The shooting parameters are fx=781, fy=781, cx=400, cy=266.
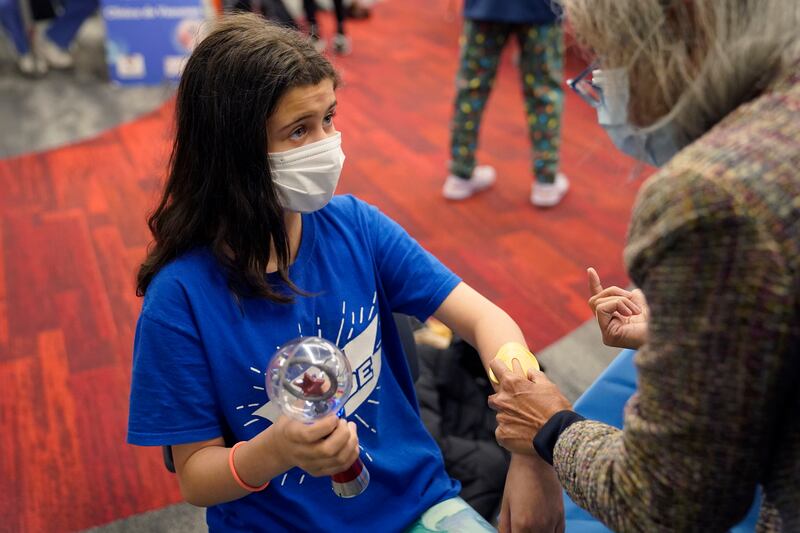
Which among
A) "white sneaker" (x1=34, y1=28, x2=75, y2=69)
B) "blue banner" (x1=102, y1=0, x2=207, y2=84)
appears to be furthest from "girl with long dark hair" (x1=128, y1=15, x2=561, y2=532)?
"white sneaker" (x1=34, y1=28, x2=75, y2=69)

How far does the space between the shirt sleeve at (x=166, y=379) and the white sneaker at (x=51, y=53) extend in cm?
509

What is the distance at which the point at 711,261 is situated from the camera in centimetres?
70

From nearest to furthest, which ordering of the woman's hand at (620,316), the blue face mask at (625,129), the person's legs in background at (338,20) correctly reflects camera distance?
the blue face mask at (625,129) < the woman's hand at (620,316) < the person's legs in background at (338,20)

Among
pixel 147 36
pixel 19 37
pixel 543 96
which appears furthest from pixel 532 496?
pixel 19 37

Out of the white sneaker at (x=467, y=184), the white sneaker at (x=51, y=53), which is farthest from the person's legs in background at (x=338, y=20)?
the white sneaker at (x=467, y=184)

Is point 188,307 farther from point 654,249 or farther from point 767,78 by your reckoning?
point 767,78

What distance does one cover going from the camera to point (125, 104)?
16.3ft

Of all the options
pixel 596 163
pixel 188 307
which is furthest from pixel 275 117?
pixel 596 163

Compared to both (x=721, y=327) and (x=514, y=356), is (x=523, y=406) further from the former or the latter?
(x=721, y=327)

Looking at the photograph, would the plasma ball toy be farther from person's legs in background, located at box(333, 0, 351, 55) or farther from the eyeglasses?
person's legs in background, located at box(333, 0, 351, 55)

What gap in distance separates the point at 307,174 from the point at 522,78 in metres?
2.50

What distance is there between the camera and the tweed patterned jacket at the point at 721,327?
2.23 feet

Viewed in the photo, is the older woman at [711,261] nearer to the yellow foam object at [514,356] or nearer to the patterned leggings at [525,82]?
the yellow foam object at [514,356]

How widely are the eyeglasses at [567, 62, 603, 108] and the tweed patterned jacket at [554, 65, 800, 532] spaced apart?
11.8 inches
